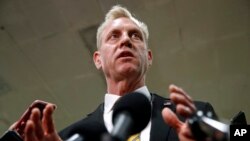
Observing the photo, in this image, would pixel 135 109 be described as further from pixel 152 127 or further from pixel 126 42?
pixel 126 42

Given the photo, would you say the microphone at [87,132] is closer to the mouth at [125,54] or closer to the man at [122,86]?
the man at [122,86]

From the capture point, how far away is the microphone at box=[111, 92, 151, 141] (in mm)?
595

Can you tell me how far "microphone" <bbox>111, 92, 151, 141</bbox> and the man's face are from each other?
606mm

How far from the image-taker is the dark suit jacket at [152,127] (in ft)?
2.24

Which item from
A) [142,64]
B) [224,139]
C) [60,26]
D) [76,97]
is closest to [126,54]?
[142,64]

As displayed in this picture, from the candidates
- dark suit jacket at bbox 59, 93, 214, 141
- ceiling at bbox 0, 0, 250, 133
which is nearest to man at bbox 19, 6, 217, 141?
dark suit jacket at bbox 59, 93, 214, 141

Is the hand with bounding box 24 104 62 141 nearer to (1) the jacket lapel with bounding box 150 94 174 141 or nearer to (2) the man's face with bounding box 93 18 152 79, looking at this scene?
(1) the jacket lapel with bounding box 150 94 174 141

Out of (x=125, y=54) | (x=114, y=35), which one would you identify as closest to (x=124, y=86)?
(x=125, y=54)

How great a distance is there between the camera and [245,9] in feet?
8.70

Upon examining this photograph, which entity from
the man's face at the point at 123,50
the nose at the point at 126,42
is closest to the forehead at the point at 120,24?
the man's face at the point at 123,50

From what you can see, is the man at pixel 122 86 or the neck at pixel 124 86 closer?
the man at pixel 122 86

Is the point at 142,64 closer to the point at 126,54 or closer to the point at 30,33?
the point at 126,54

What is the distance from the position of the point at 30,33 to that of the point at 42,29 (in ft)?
0.33

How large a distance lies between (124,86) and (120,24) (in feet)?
1.13
